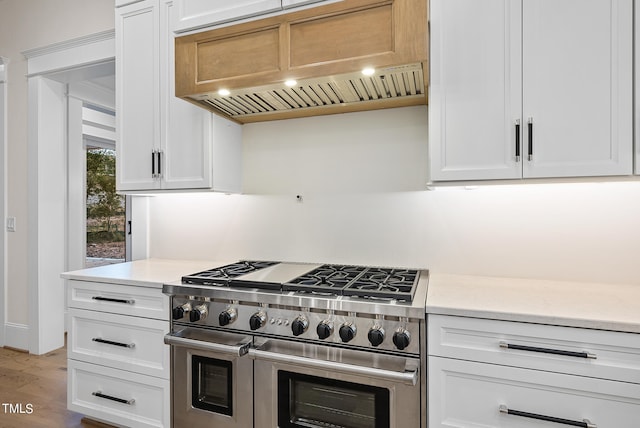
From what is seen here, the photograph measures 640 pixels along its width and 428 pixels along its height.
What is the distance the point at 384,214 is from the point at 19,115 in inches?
130

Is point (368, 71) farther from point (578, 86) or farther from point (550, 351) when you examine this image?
point (550, 351)

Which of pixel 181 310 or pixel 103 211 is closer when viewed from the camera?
pixel 181 310

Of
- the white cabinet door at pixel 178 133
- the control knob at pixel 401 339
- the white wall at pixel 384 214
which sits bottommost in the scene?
the control knob at pixel 401 339

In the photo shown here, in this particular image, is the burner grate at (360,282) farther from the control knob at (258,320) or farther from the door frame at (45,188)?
the door frame at (45,188)

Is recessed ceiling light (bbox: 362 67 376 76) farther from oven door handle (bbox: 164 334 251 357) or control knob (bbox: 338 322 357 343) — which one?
oven door handle (bbox: 164 334 251 357)

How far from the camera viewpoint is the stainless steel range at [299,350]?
1404 millimetres

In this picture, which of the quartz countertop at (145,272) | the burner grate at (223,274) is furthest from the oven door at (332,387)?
the quartz countertop at (145,272)

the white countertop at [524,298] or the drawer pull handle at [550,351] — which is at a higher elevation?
the white countertop at [524,298]

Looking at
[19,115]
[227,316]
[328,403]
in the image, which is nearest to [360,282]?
[328,403]

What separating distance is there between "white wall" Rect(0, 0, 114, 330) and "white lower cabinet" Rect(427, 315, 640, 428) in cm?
349

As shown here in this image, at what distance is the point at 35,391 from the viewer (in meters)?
2.45

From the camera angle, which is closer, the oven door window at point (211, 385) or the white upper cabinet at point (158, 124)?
the oven door window at point (211, 385)

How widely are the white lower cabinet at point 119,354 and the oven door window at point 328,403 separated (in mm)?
660

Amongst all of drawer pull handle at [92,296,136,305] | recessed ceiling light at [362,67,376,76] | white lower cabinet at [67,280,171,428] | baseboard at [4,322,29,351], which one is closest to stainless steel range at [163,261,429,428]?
white lower cabinet at [67,280,171,428]
